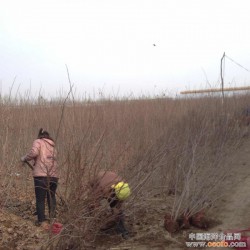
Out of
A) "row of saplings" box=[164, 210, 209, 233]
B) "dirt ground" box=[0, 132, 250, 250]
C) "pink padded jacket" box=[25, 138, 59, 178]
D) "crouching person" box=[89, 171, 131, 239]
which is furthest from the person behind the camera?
"row of saplings" box=[164, 210, 209, 233]

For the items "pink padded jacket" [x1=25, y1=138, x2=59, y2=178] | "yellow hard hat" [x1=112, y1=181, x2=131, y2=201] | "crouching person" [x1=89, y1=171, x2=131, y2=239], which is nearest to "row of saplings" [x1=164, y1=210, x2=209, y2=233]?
"crouching person" [x1=89, y1=171, x2=131, y2=239]

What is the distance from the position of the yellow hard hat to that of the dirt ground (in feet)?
2.50

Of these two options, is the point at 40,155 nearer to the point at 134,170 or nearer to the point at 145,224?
the point at 134,170

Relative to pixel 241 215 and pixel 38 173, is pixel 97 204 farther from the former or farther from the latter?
pixel 241 215

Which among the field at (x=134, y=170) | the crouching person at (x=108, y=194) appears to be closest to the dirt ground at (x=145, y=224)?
the field at (x=134, y=170)

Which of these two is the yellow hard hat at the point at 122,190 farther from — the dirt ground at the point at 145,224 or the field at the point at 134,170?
the dirt ground at the point at 145,224

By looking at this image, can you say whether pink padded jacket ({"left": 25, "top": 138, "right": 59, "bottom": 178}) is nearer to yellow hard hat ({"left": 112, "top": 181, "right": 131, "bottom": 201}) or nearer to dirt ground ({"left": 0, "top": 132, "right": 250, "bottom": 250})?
dirt ground ({"left": 0, "top": 132, "right": 250, "bottom": 250})

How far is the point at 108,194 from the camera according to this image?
4691 millimetres

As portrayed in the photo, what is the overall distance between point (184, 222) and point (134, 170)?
1.17 meters

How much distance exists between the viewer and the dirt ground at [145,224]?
5.05 metres

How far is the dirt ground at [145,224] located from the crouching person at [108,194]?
1.62ft

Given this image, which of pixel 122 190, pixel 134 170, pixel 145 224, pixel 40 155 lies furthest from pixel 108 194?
pixel 145 224

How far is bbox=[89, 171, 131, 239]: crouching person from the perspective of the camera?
4414mm

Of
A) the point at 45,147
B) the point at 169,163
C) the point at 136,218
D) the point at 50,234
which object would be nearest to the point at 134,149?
the point at 169,163
